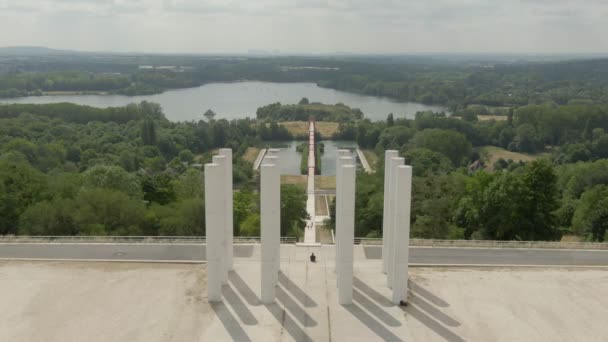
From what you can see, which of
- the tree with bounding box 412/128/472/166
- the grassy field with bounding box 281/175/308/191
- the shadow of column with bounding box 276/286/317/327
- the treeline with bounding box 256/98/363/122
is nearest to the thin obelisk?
the shadow of column with bounding box 276/286/317/327

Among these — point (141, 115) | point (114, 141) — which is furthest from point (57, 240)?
point (141, 115)

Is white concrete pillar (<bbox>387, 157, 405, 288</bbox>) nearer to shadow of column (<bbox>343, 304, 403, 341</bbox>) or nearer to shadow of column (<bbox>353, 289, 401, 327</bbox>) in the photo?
shadow of column (<bbox>353, 289, 401, 327</bbox>)

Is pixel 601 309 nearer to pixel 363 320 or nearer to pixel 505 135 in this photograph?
pixel 363 320

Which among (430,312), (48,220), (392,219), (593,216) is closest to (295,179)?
(593,216)

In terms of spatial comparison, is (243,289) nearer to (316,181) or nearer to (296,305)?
(296,305)

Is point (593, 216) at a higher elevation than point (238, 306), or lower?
higher

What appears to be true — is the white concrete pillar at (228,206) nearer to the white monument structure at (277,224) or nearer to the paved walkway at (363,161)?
the white monument structure at (277,224)

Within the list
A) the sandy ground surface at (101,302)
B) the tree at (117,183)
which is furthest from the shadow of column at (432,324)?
the tree at (117,183)
